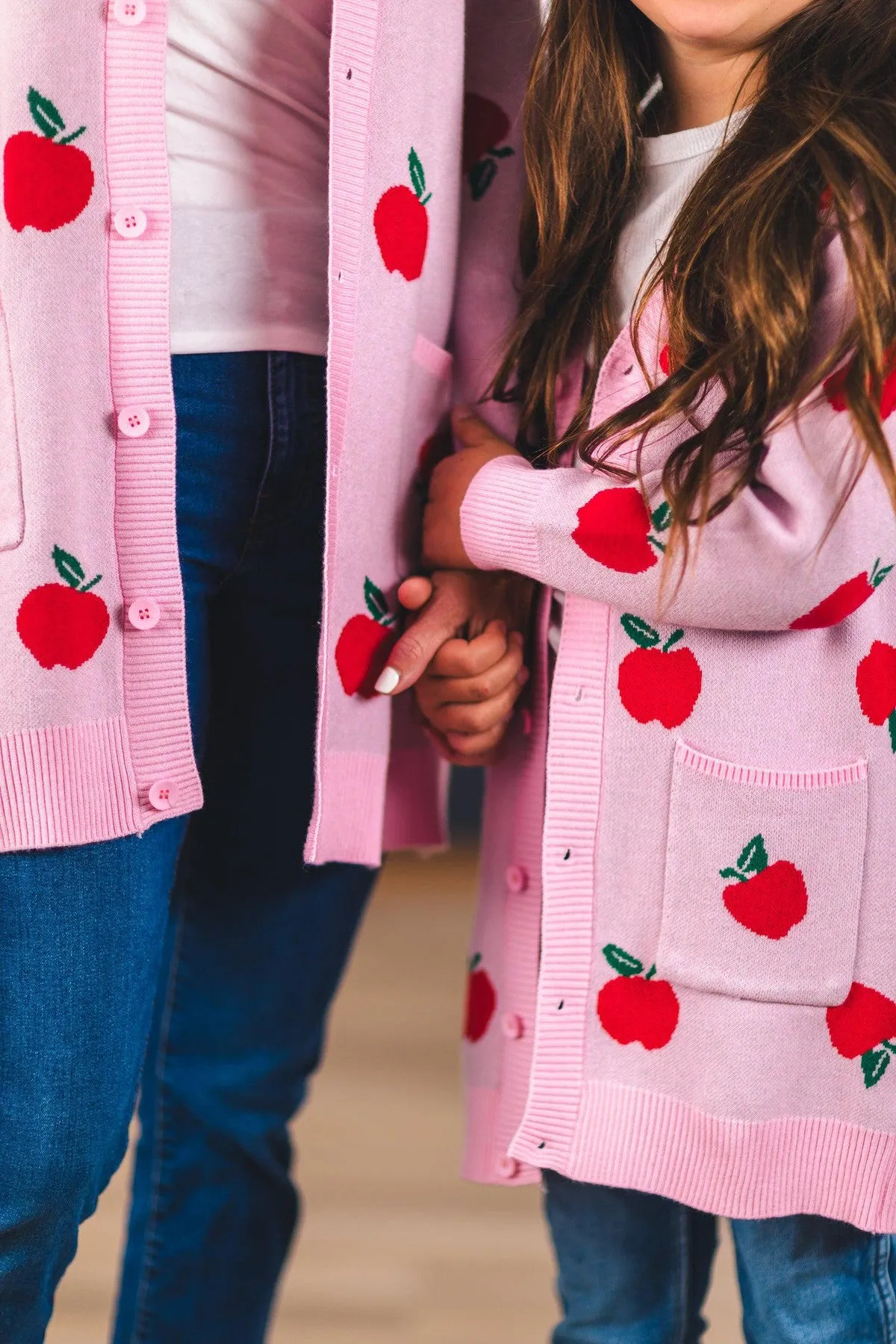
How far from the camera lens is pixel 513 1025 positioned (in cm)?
104

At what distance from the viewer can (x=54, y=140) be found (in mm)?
798

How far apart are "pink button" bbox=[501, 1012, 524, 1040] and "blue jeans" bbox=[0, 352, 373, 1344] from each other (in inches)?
6.9

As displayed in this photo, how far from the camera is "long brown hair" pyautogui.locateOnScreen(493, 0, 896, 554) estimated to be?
0.83 meters

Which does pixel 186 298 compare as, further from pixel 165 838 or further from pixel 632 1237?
pixel 632 1237

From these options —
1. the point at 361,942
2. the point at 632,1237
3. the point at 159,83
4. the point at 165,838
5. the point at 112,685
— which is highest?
the point at 159,83

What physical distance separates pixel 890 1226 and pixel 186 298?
0.74m

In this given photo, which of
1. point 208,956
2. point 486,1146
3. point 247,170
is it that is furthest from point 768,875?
point 247,170

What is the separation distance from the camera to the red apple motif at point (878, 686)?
899 mm

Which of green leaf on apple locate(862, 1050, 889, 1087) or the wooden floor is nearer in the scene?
green leaf on apple locate(862, 1050, 889, 1087)

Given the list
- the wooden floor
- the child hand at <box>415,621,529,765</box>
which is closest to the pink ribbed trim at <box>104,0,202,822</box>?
the child hand at <box>415,621,529,765</box>

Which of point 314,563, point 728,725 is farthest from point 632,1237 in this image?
point 314,563

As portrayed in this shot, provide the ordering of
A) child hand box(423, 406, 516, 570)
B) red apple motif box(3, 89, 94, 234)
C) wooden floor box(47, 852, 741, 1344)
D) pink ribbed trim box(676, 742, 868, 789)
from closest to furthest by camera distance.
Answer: red apple motif box(3, 89, 94, 234) → pink ribbed trim box(676, 742, 868, 789) → child hand box(423, 406, 516, 570) → wooden floor box(47, 852, 741, 1344)

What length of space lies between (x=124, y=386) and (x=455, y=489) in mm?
264

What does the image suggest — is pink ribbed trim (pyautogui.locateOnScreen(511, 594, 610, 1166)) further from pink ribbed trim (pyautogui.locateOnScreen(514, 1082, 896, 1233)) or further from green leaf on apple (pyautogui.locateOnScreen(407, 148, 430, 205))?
green leaf on apple (pyautogui.locateOnScreen(407, 148, 430, 205))
